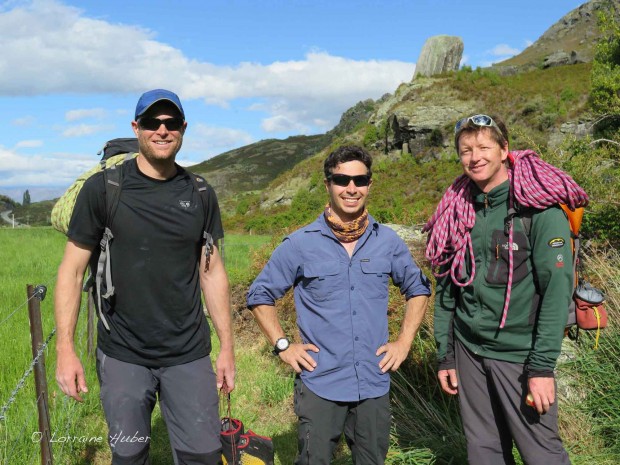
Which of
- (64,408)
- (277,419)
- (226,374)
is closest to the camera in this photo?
(226,374)

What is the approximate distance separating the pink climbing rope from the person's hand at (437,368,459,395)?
53 cm

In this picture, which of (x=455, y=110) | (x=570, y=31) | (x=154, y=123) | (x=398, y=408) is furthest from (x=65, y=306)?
(x=570, y=31)

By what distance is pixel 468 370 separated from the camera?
2.71m

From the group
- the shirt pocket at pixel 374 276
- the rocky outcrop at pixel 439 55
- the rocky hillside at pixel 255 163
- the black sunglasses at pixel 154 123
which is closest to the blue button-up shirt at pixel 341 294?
the shirt pocket at pixel 374 276

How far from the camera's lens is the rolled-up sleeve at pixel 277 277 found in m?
2.81

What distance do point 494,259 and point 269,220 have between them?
25.6 m

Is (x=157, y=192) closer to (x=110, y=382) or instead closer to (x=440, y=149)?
(x=110, y=382)

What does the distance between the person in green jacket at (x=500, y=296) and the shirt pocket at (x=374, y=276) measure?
30 centimetres

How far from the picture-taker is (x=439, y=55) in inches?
1528

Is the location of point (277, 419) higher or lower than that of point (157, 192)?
lower

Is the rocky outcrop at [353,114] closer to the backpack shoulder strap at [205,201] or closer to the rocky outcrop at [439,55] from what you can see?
the rocky outcrop at [439,55]

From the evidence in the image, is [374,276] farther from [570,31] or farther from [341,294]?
[570,31]

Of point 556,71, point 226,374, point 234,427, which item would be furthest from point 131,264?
point 556,71

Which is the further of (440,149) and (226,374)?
(440,149)
